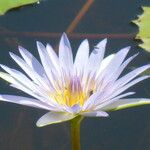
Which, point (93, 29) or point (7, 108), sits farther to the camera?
point (93, 29)

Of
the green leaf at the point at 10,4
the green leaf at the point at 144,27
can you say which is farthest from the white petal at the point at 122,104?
the green leaf at the point at 10,4

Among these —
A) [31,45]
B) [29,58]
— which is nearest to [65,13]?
[31,45]

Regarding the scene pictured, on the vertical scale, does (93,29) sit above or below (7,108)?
above

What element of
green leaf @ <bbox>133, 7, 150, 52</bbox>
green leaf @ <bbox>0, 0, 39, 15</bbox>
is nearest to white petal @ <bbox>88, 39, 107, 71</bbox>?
green leaf @ <bbox>133, 7, 150, 52</bbox>

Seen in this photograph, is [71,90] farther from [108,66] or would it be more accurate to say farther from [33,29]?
[33,29]

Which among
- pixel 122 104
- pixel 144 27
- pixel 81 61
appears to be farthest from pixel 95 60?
pixel 144 27

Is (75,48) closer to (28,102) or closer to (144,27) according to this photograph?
(144,27)
